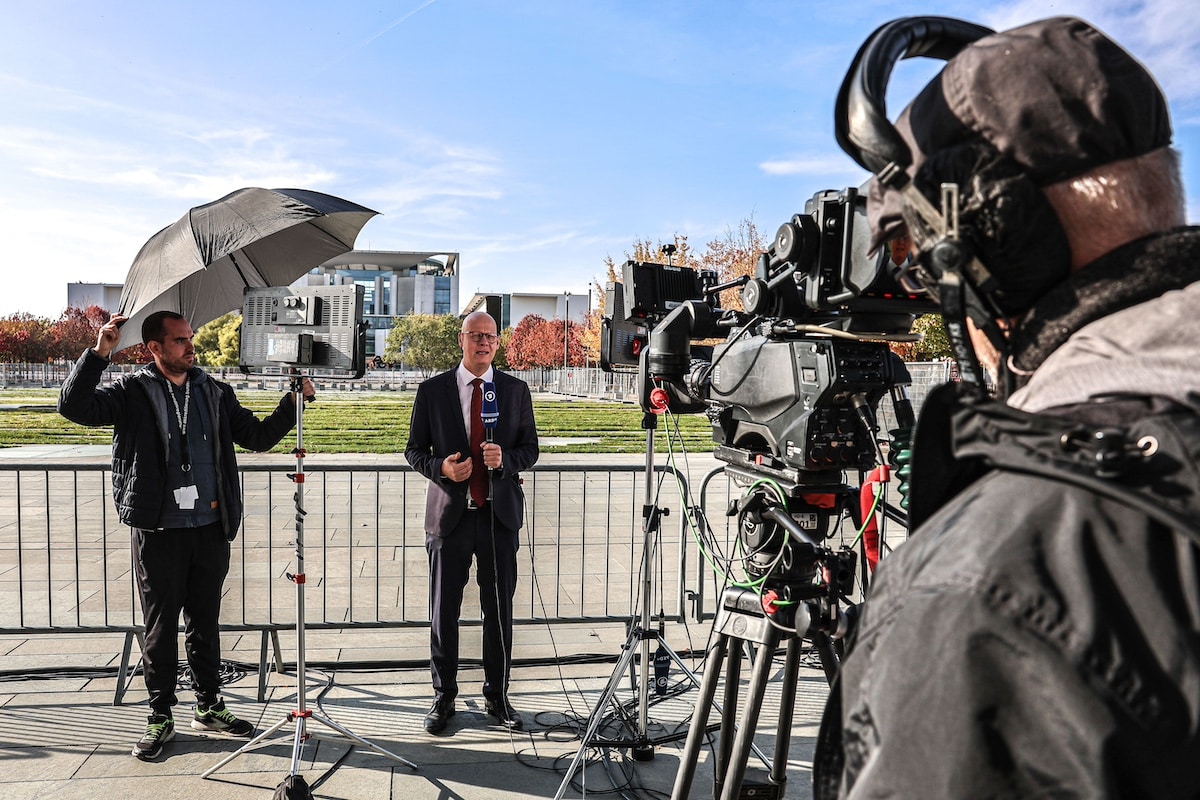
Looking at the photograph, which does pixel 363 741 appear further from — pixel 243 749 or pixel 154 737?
pixel 154 737

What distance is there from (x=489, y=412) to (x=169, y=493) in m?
1.77

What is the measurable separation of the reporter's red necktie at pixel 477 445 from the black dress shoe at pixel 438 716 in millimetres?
1121

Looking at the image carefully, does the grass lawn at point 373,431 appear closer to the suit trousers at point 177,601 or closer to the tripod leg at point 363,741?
the suit trousers at point 177,601

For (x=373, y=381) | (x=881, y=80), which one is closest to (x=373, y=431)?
(x=881, y=80)

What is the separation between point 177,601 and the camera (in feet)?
14.3

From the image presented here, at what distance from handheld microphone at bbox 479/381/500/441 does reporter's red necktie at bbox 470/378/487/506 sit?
0.02 m

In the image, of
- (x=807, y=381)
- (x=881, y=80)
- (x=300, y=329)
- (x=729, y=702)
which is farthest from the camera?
(x=300, y=329)

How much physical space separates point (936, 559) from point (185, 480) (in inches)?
174

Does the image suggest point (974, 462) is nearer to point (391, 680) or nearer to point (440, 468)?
point (440, 468)

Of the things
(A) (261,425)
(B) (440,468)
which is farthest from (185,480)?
(B) (440,468)

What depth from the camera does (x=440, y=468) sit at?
461 centimetres

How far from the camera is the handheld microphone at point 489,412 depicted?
15.7ft

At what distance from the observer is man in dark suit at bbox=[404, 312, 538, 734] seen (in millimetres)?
4555

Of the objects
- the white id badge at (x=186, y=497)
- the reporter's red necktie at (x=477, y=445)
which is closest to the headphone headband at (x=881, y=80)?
the reporter's red necktie at (x=477, y=445)
